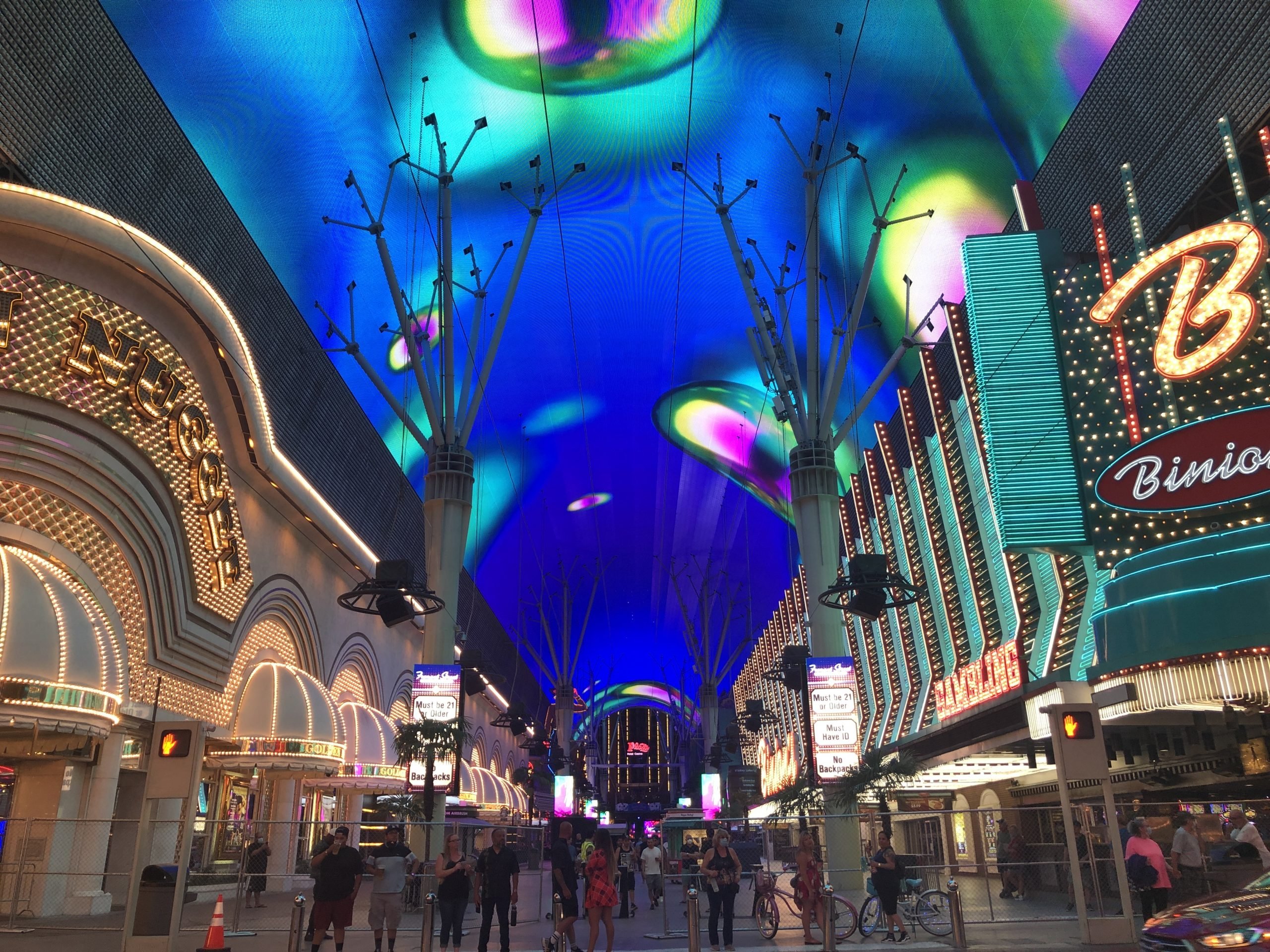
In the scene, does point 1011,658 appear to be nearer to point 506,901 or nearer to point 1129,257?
point 1129,257

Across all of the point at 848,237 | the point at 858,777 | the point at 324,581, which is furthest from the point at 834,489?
the point at 324,581

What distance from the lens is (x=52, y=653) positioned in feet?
43.4

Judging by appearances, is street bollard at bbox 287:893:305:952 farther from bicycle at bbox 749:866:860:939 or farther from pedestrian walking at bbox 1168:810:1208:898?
pedestrian walking at bbox 1168:810:1208:898

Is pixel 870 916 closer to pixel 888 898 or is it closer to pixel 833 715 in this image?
pixel 888 898

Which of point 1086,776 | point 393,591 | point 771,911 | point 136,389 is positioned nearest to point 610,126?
point 136,389

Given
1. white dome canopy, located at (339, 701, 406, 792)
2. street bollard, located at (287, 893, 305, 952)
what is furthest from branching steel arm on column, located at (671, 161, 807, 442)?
street bollard, located at (287, 893, 305, 952)

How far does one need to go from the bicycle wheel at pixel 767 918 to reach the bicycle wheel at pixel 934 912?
1.83 meters

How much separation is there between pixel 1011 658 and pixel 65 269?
17760mm

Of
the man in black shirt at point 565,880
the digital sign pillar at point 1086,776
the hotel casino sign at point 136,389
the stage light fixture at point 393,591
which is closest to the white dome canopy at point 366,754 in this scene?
the hotel casino sign at point 136,389

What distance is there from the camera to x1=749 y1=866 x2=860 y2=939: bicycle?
42.1ft

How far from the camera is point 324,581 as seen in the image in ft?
88.5

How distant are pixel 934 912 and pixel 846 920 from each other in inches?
59.9

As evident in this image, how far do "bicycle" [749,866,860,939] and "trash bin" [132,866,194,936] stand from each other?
281 inches

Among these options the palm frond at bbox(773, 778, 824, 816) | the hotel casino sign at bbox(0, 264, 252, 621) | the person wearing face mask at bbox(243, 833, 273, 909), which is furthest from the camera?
the palm frond at bbox(773, 778, 824, 816)
